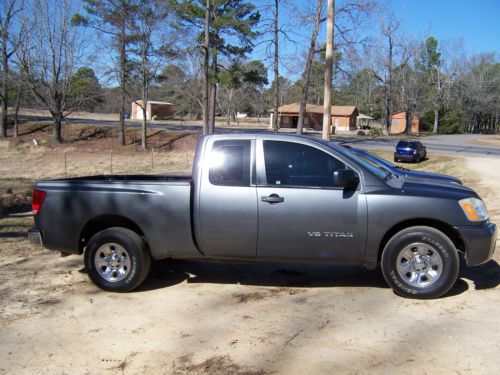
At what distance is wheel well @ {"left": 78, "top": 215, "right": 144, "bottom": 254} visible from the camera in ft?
17.4

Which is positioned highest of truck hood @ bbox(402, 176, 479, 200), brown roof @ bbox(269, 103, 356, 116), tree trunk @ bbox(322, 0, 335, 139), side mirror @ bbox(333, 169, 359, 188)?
brown roof @ bbox(269, 103, 356, 116)

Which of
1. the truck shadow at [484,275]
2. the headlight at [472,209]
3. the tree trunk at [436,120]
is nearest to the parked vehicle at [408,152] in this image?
the truck shadow at [484,275]

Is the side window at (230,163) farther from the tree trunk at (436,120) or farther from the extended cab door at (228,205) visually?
the tree trunk at (436,120)

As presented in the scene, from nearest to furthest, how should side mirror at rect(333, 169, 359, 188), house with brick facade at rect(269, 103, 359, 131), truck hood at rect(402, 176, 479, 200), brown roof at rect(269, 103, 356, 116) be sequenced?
1. side mirror at rect(333, 169, 359, 188)
2. truck hood at rect(402, 176, 479, 200)
3. brown roof at rect(269, 103, 356, 116)
4. house with brick facade at rect(269, 103, 359, 131)

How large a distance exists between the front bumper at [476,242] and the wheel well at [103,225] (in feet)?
11.2

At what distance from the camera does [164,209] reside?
509cm

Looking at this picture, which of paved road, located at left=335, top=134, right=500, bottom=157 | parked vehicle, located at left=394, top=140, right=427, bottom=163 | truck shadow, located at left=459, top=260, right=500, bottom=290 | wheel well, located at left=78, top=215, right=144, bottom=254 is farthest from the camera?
paved road, located at left=335, top=134, right=500, bottom=157

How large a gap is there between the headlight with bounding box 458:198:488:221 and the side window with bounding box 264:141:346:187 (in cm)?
126

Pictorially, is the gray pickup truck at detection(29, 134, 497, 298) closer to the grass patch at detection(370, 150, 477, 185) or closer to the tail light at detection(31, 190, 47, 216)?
the tail light at detection(31, 190, 47, 216)

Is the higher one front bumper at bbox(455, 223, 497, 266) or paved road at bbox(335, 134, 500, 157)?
paved road at bbox(335, 134, 500, 157)

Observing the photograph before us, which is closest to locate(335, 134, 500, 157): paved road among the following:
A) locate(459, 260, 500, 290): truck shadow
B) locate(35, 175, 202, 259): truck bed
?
locate(459, 260, 500, 290): truck shadow

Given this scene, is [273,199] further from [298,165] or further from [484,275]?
[484,275]

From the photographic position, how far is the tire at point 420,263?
4750 millimetres

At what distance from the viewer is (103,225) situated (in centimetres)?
541
